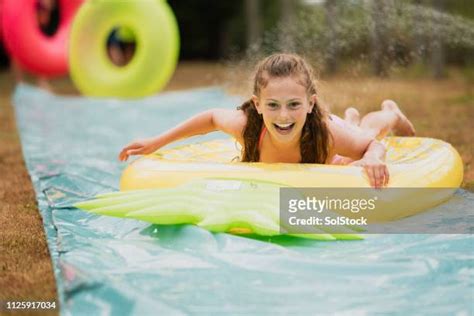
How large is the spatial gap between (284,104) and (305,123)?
0.22 metres

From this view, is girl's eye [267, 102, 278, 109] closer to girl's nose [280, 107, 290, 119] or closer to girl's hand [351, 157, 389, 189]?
girl's nose [280, 107, 290, 119]

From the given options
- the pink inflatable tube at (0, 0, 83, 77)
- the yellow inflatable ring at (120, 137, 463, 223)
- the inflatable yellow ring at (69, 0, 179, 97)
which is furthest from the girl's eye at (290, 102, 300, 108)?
the pink inflatable tube at (0, 0, 83, 77)

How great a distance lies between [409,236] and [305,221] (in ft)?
1.06

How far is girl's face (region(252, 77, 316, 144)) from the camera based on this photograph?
2.35 meters

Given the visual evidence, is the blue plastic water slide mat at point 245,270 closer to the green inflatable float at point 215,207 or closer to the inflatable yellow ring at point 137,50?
the green inflatable float at point 215,207

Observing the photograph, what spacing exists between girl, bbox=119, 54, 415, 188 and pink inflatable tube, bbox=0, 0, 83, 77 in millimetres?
5260

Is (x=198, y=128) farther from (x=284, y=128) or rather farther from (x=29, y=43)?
(x=29, y=43)

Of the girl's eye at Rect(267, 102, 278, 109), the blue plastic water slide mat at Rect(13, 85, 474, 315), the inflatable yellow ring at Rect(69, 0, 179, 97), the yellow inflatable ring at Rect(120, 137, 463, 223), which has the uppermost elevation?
the inflatable yellow ring at Rect(69, 0, 179, 97)

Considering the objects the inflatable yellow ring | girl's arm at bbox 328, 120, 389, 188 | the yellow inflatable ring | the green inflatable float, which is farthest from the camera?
the inflatable yellow ring

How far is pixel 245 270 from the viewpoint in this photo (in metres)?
1.84

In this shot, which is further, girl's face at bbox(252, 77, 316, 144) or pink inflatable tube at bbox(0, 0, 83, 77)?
pink inflatable tube at bbox(0, 0, 83, 77)

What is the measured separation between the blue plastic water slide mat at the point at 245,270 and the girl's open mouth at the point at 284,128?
46 cm

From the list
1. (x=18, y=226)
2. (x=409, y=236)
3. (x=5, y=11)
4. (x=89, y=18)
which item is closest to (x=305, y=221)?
(x=409, y=236)

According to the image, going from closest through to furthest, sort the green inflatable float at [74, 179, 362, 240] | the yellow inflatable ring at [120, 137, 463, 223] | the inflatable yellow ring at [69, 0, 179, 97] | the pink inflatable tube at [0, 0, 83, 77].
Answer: the green inflatable float at [74, 179, 362, 240], the yellow inflatable ring at [120, 137, 463, 223], the inflatable yellow ring at [69, 0, 179, 97], the pink inflatable tube at [0, 0, 83, 77]
